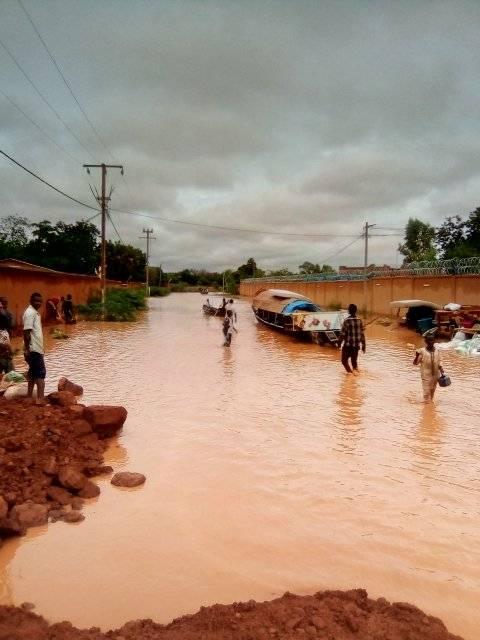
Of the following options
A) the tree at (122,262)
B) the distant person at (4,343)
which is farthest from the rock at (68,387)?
the tree at (122,262)

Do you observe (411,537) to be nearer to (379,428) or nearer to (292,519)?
(292,519)

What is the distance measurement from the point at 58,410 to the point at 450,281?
2141 centimetres

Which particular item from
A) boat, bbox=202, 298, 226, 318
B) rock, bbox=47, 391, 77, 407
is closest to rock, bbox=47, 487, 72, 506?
rock, bbox=47, 391, 77, 407

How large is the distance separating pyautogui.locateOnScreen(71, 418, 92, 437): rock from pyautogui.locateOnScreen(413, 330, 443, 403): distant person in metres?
5.99

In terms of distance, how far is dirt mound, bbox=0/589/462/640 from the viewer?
10.1 ft

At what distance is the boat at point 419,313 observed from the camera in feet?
70.8

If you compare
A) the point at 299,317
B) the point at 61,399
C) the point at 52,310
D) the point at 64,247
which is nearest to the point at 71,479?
the point at 61,399

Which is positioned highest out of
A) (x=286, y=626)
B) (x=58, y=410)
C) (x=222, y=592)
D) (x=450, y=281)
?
(x=450, y=281)

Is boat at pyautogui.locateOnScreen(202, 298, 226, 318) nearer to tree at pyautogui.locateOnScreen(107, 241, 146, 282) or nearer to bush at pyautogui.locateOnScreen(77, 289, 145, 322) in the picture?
bush at pyautogui.locateOnScreen(77, 289, 145, 322)

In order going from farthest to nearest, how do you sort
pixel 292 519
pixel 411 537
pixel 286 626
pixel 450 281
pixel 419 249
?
1. pixel 419 249
2. pixel 450 281
3. pixel 292 519
4. pixel 411 537
5. pixel 286 626

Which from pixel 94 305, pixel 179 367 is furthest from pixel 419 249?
pixel 179 367

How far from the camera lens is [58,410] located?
23.3ft

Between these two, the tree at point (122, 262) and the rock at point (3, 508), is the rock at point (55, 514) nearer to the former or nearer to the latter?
the rock at point (3, 508)

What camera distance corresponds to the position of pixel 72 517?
4863mm
